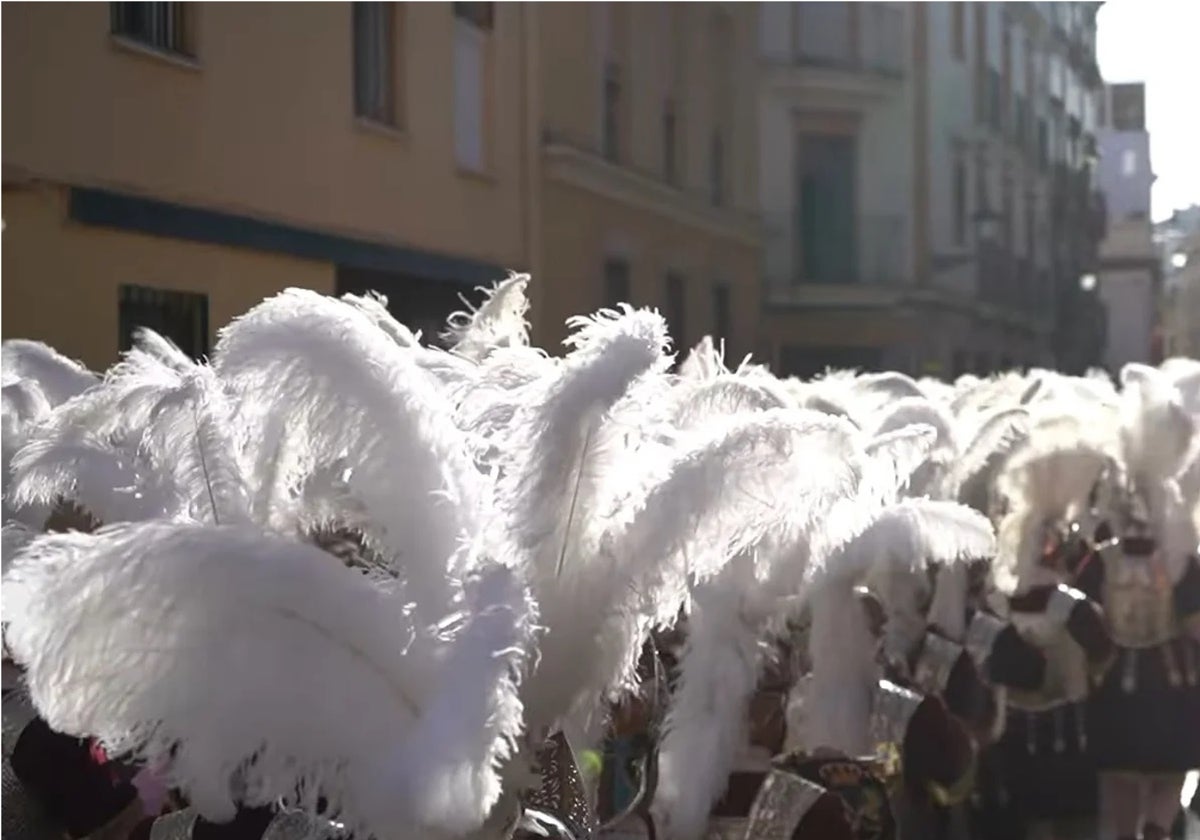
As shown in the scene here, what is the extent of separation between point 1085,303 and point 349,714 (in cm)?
4257

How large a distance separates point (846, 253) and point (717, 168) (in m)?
6.69

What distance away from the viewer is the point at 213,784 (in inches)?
98.6

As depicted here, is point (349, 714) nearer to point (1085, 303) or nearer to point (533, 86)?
point (533, 86)

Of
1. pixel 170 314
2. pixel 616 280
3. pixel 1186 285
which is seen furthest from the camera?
pixel 1186 285

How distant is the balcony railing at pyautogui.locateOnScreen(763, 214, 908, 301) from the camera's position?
88.5ft

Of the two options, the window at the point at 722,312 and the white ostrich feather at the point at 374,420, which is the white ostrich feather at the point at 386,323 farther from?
the window at the point at 722,312

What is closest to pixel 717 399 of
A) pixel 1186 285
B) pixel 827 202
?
pixel 1186 285

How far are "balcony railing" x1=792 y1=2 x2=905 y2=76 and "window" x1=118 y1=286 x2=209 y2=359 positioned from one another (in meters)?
17.9

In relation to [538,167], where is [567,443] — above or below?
below

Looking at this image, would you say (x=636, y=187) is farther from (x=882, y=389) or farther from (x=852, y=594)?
(x=852, y=594)

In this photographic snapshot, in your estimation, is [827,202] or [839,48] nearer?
[839,48]

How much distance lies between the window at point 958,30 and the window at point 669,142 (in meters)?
11.8

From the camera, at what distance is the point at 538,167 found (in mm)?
15672

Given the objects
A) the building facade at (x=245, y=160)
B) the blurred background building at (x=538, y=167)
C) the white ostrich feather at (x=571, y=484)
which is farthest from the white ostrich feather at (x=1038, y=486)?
the blurred background building at (x=538, y=167)
